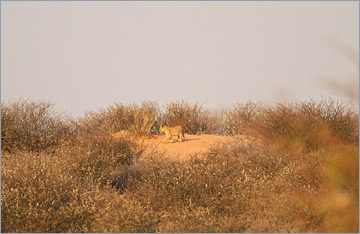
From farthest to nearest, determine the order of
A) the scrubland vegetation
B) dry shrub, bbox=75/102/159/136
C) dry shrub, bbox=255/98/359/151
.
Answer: dry shrub, bbox=75/102/159/136
dry shrub, bbox=255/98/359/151
the scrubland vegetation

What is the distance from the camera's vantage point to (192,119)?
1922 cm

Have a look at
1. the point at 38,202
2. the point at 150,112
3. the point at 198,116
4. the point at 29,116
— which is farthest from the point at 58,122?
the point at 38,202

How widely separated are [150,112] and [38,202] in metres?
10.5

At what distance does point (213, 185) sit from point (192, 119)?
1080cm

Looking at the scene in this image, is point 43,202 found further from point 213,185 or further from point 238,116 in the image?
point 238,116

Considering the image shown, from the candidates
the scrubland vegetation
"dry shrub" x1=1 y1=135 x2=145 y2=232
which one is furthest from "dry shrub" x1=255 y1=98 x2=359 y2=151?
"dry shrub" x1=1 y1=135 x2=145 y2=232

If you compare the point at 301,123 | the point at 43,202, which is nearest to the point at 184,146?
the point at 301,123

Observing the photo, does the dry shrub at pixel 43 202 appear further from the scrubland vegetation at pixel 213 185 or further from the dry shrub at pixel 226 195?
the dry shrub at pixel 226 195

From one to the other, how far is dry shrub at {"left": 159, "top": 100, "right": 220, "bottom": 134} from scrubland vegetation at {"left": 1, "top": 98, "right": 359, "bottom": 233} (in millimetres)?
6167

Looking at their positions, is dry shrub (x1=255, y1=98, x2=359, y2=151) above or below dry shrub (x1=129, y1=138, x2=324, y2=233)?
above

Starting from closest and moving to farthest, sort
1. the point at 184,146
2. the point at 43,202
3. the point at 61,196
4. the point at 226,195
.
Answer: the point at 43,202, the point at 226,195, the point at 61,196, the point at 184,146

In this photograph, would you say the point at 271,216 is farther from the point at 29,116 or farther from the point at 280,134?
the point at 29,116

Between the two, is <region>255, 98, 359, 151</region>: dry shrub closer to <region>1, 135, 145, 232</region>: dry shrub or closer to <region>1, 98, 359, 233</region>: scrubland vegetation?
<region>1, 98, 359, 233</region>: scrubland vegetation

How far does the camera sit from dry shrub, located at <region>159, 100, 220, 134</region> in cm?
1909
